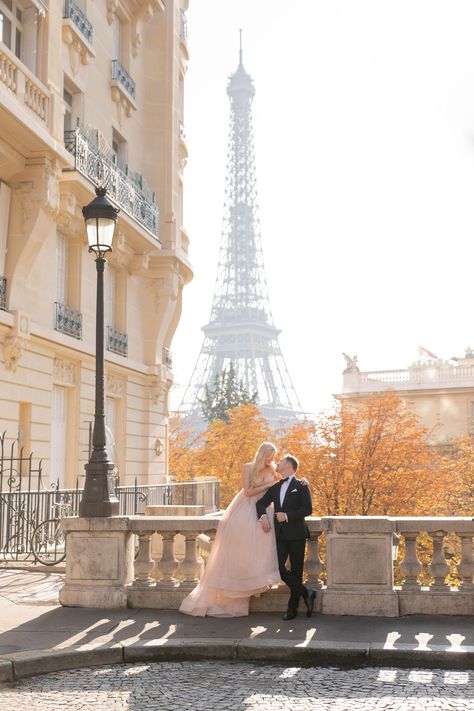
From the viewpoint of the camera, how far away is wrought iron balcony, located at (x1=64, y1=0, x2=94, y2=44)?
2075cm

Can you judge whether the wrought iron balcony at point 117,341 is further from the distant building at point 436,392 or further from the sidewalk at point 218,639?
the distant building at point 436,392

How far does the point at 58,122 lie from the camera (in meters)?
18.8

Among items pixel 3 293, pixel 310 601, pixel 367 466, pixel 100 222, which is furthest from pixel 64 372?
pixel 367 466

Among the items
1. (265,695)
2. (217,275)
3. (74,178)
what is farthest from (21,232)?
(217,275)

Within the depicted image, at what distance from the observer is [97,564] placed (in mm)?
9703

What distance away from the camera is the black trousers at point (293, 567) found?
893 centimetres

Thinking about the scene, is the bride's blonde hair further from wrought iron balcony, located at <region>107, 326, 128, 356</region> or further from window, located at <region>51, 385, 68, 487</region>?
wrought iron balcony, located at <region>107, 326, 128, 356</region>

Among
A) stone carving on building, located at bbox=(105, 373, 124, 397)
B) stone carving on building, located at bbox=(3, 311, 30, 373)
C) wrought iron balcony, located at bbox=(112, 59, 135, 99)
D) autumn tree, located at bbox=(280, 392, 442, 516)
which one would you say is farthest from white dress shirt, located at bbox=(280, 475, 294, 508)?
autumn tree, located at bbox=(280, 392, 442, 516)

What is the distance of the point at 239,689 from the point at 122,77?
21.5 metres

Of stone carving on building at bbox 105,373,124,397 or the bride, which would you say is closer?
the bride

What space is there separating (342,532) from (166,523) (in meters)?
2.01

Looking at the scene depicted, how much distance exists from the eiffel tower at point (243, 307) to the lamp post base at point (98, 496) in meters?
81.6

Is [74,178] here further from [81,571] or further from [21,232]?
[81,571]

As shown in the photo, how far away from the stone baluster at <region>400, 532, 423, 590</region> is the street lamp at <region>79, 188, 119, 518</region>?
336 centimetres
